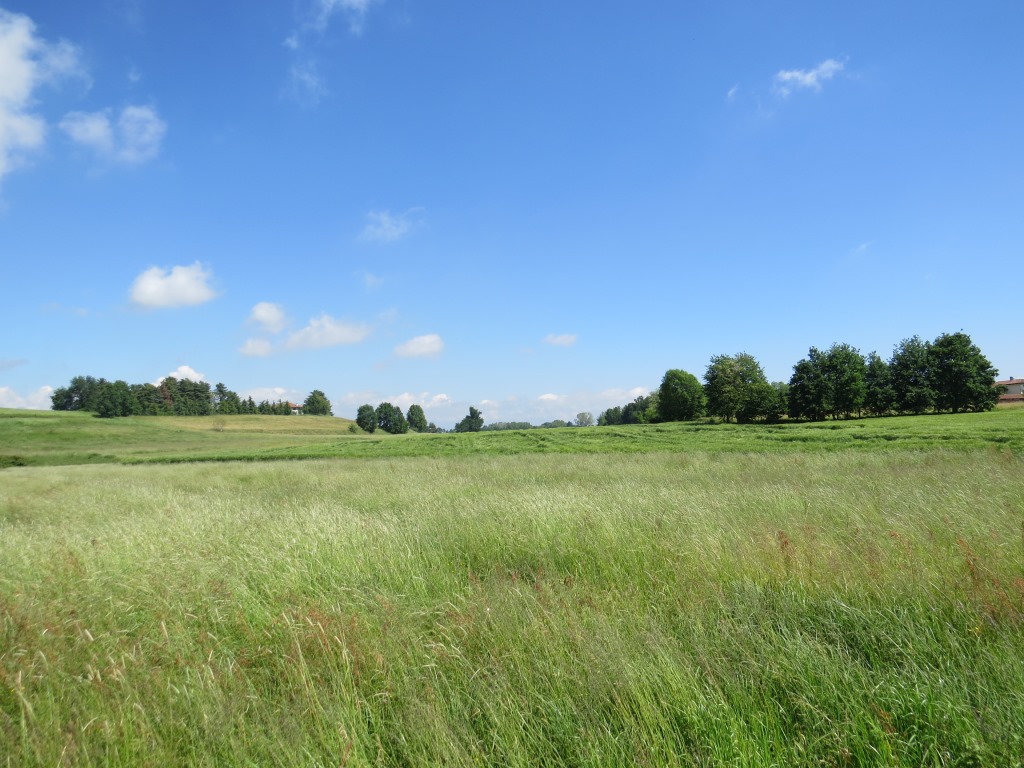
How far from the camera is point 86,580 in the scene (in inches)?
171

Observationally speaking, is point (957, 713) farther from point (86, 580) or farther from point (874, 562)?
point (86, 580)

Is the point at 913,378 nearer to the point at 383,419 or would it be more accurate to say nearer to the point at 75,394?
the point at 383,419

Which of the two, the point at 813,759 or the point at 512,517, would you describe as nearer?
the point at 813,759

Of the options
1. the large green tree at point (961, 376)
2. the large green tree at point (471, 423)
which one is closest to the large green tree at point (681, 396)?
the large green tree at point (961, 376)

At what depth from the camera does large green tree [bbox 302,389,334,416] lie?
15362 centimetres

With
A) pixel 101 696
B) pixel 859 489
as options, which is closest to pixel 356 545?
pixel 101 696

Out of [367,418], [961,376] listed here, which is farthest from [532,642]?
[367,418]

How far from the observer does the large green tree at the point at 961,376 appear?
6056 centimetres

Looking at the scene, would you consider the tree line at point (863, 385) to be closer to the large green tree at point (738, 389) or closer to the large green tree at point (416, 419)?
the large green tree at point (738, 389)

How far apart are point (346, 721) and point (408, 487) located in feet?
27.6

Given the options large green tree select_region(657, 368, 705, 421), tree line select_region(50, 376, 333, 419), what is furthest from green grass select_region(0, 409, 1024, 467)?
large green tree select_region(657, 368, 705, 421)

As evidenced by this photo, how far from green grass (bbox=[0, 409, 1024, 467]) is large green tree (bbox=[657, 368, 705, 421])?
37700 millimetres

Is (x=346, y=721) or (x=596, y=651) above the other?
(x=596, y=651)

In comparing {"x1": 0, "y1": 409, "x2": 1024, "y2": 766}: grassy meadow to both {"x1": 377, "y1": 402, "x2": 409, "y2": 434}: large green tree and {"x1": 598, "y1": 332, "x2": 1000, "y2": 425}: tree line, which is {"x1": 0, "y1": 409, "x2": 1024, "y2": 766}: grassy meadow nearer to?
{"x1": 598, "y1": 332, "x2": 1000, "y2": 425}: tree line
